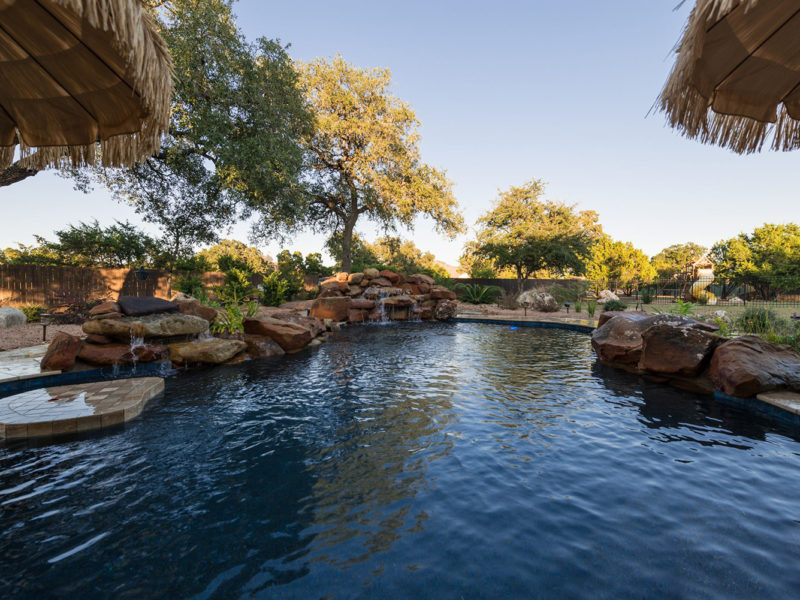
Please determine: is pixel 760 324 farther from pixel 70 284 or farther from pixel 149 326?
pixel 70 284

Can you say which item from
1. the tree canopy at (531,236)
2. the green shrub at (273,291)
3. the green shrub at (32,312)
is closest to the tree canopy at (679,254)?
the tree canopy at (531,236)

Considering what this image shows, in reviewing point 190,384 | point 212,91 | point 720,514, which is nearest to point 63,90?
point 190,384

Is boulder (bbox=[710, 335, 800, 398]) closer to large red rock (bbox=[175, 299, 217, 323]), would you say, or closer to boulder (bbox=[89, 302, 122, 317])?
large red rock (bbox=[175, 299, 217, 323])

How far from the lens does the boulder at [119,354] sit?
7621mm

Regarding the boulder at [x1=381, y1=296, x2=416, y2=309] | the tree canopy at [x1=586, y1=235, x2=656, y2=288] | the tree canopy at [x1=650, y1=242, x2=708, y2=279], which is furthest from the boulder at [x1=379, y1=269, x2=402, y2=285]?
the tree canopy at [x1=650, y1=242, x2=708, y2=279]

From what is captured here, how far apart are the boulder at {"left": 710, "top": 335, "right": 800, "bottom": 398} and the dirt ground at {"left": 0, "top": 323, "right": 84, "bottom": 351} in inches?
583

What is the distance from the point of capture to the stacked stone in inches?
699

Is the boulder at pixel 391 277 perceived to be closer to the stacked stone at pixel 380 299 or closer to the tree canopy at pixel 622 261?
the stacked stone at pixel 380 299

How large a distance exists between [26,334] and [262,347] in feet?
23.2

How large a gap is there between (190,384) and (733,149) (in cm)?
894

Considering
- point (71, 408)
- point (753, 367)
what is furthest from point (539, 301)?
point (71, 408)

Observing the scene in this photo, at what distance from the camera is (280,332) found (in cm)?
1041

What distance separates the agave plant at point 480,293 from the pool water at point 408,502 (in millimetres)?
19332

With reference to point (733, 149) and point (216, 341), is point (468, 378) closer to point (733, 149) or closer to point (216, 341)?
point (733, 149)
